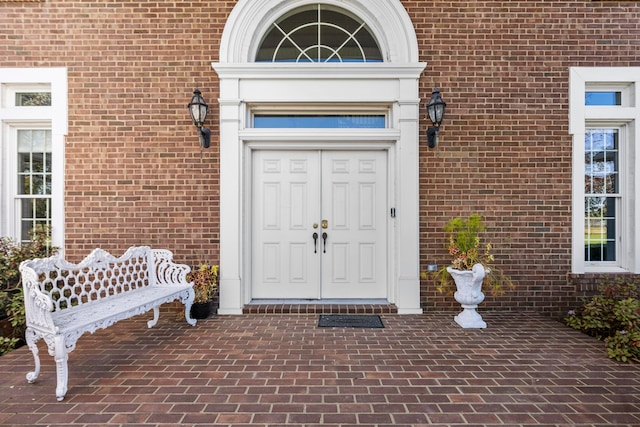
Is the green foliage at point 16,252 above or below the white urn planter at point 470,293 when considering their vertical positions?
above

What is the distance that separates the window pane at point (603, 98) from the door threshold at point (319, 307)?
416cm

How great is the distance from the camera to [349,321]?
4477mm

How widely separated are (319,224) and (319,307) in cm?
120

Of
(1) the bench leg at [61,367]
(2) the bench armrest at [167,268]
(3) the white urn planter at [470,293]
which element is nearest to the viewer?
(1) the bench leg at [61,367]

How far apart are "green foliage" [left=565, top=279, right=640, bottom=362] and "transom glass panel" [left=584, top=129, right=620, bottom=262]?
0.66 meters

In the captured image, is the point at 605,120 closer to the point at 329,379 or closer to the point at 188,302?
the point at 329,379

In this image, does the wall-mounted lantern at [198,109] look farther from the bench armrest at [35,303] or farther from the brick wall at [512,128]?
the brick wall at [512,128]

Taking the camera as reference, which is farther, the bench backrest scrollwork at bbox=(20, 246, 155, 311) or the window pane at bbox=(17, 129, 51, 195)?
the window pane at bbox=(17, 129, 51, 195)

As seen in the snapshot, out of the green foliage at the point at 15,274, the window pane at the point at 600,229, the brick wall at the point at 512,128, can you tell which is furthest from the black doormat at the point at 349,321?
the green foliage at the point at 15,274

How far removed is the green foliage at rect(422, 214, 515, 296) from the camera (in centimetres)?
447

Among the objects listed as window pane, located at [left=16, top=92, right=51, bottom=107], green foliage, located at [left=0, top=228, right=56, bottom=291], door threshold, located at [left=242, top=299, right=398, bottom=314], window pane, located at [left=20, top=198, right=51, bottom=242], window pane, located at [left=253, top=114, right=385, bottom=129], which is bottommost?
door threshold, located at [left=242, top=299, right=398, bottom=314]

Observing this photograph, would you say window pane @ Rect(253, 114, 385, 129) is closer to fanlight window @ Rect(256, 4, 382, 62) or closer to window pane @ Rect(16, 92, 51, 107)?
fanlight window @ Rect(256, 4, 382, 62)

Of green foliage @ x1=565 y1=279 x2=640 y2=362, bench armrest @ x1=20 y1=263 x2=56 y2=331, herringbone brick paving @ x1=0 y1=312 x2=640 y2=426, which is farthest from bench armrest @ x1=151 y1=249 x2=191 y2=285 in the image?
green foliage @ x1=565 y1=279 x2=640 y2=362

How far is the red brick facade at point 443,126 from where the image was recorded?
491 cm
